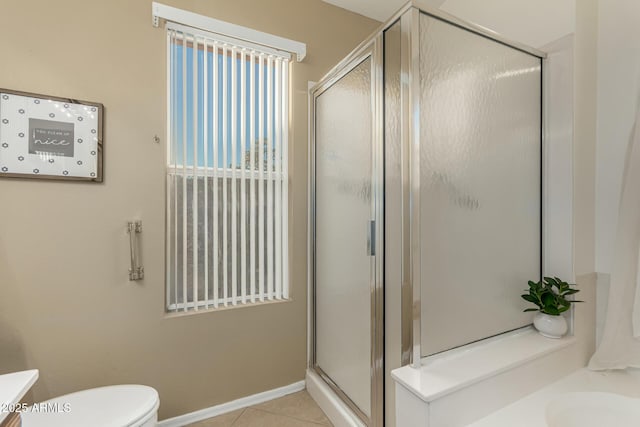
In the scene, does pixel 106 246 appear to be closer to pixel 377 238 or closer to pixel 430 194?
pixel 377 238

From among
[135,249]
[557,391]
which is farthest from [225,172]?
[557,391]

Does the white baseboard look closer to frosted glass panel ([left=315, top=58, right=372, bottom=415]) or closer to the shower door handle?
frosted glass panel ([left=315, top=58, right=372, bottom=415])

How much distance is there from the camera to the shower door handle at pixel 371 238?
139 cm

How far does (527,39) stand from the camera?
5.12 feet

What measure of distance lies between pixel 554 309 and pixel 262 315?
1.61 metres

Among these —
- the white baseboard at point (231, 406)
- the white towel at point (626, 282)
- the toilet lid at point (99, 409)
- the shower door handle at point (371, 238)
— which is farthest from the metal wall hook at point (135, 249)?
the white towel at point (626, 282)

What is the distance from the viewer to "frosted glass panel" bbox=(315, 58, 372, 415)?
1475 mm

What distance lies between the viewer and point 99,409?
1249mm

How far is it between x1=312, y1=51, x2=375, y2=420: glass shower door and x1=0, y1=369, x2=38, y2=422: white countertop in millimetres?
1271

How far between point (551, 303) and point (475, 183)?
0.69 meters

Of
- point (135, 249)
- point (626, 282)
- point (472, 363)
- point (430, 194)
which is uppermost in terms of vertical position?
point (430, 194)

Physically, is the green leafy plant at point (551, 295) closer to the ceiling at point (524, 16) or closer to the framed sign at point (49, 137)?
the ceiling at point (524, 16)

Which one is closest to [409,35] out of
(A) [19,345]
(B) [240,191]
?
(B) [240,191]

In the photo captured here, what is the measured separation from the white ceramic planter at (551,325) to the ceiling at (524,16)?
139 centimetres
